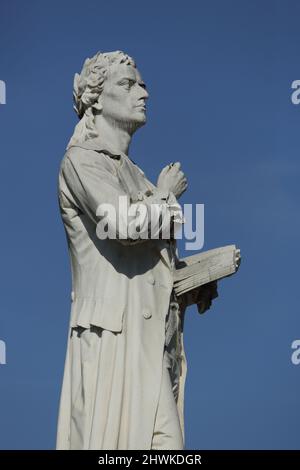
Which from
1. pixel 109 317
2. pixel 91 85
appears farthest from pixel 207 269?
pixel 91 85

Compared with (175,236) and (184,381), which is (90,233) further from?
(184,381)

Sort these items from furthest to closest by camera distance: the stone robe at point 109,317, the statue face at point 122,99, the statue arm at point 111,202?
1. the statue face at point 122,99
2. the statue arm at point 111,202
3. the stone robe at point 109,317

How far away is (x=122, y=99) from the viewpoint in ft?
48.7

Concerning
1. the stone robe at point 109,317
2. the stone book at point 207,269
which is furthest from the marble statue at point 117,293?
the stone book at point 207,269

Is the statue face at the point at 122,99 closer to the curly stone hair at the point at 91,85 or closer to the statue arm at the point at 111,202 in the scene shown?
the curly stone hair at the point at 91,85

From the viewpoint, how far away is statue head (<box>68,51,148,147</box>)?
48.7ft

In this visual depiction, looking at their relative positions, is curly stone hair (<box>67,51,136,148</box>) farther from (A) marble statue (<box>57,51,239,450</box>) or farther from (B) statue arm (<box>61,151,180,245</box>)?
(B) statue arm (<box>61,151,180,245</box>)

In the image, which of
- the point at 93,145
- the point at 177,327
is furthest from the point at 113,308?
the point at 93,145

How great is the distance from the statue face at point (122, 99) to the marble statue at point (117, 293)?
1 cm

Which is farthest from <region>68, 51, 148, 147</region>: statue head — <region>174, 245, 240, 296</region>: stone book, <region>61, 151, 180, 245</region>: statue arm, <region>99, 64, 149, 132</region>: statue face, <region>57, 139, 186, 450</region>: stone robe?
<region>174, 245, 240, 296</region>: stone book

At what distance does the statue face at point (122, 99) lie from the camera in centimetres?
1483

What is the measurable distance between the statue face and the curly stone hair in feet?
0.21

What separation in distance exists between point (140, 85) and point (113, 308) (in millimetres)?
2625
